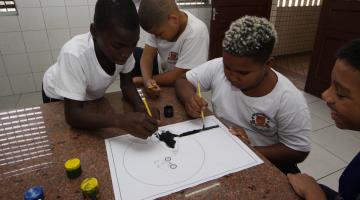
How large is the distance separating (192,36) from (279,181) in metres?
1.01

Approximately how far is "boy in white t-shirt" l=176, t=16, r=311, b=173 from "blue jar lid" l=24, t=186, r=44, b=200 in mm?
537

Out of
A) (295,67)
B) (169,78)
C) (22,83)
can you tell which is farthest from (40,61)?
(295,67)

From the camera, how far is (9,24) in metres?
2.61

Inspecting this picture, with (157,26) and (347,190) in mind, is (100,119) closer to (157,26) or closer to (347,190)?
(157,26)

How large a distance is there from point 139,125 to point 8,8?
2.70 m

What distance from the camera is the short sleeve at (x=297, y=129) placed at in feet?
2.85

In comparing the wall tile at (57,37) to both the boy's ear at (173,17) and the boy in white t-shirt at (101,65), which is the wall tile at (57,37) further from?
the boy in white t-shirt at (101,65)

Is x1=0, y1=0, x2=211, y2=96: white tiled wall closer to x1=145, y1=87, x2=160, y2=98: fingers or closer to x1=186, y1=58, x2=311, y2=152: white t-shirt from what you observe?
x1=145, y1=87, x2=160, y2=98: fingers

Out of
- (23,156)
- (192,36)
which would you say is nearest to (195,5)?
(192,36)

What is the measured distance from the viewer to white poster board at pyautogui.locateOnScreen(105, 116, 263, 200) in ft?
2.00

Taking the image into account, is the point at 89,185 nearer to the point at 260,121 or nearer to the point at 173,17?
the point at 260,121

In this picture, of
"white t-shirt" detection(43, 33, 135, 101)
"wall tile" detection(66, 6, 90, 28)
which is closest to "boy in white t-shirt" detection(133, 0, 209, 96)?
"white t-shirt" detection(43, 33, 135, 101)

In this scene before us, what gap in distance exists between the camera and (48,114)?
3.10 feet

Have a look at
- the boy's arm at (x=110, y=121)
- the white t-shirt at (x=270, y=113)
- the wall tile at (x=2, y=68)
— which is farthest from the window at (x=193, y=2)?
the boy's arm at (x=110, y=121)
